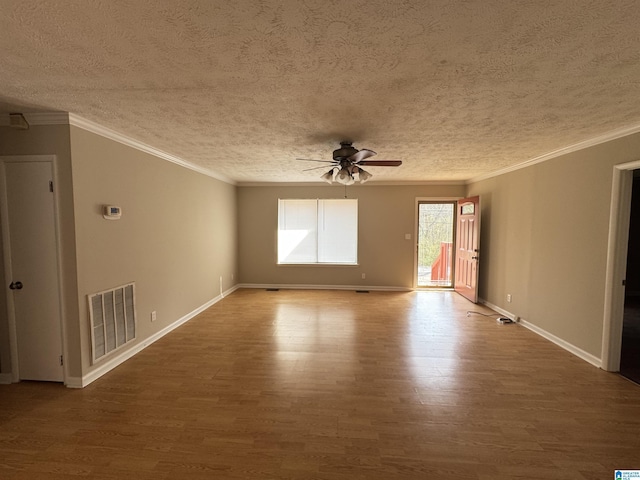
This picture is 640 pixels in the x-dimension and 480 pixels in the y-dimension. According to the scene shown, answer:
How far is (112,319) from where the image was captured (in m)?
3.00

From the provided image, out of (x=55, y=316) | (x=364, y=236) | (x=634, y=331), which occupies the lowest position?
(x=634, y=331)

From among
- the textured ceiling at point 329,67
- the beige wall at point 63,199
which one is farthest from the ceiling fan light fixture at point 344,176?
the beige wall at point 63,199

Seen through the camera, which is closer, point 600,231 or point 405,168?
point 600,231

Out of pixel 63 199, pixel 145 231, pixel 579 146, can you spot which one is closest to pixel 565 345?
pixel 579 146

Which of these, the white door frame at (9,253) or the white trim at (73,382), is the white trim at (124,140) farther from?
the white trim at (73,382)

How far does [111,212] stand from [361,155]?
8.87 feet

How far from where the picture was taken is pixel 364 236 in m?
6.54

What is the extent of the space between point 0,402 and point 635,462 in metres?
4.81

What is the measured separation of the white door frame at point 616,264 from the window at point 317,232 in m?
4.25

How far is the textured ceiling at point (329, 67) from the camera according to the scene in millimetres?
1276

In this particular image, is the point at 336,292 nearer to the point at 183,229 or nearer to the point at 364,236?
the point at 364,236

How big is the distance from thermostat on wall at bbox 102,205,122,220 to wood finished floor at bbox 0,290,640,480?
1616 mm

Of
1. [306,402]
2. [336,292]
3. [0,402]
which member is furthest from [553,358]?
[0,402]

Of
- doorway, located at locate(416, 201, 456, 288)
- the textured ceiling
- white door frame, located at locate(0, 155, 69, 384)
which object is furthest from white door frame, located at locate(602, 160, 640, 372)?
white door frame, located at locate(0, 155, 69, 384)
